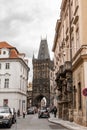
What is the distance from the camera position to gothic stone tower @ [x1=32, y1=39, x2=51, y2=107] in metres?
136

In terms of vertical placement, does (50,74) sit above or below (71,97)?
above

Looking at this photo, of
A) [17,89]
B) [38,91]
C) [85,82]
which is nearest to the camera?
[85,82]

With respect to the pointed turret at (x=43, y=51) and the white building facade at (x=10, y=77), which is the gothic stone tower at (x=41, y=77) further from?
the white building facade at (x=10, y=77)

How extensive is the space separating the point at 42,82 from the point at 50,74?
592 cm

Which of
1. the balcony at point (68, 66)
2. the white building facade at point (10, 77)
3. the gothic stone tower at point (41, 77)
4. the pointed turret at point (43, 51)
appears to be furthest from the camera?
the pointed turret at point (43, 51)

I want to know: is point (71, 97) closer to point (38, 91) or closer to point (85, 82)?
point (85, 82)

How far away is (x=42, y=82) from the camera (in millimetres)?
140125

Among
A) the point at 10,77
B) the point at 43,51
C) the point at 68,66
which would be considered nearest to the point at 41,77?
the point at 43,51

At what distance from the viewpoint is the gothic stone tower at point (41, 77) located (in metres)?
136

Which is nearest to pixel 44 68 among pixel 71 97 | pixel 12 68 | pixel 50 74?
pixel 50 74

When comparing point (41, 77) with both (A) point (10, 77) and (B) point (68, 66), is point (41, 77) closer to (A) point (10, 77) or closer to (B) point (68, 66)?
(A) point (10, 77)

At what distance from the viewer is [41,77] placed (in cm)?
14150

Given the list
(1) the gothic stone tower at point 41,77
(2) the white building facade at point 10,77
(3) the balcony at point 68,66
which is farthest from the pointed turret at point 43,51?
(3) the balcony at point 68,66

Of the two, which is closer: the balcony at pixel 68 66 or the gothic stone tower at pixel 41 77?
the balcony at pixel 68 66
